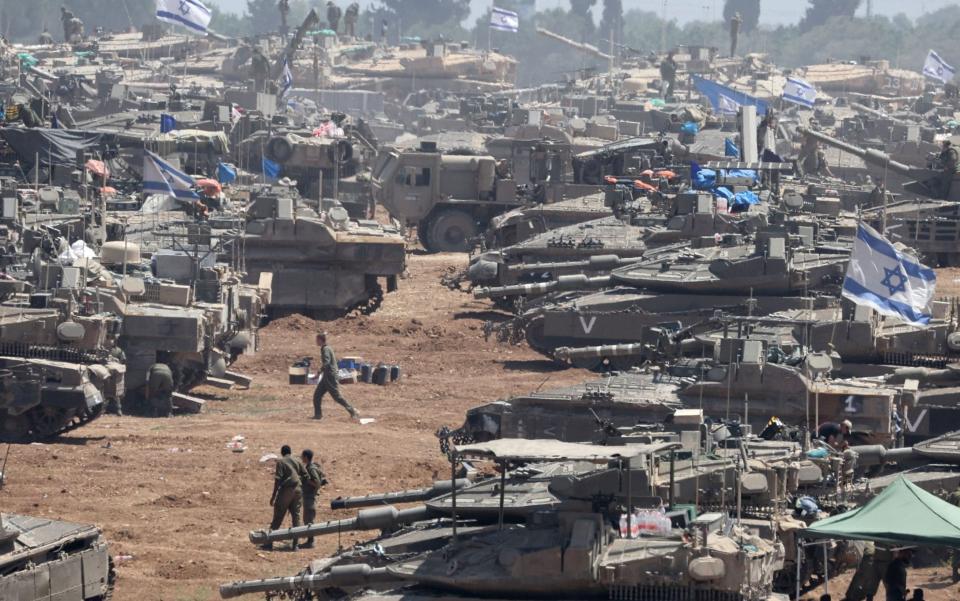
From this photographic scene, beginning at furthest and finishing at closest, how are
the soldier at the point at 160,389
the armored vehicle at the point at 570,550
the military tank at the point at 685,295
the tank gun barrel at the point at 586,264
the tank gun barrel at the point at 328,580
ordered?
the tank gun barrel at the point at 586,264
the military tank at the point at 685,295
the soldier at the point at 160,389
the tank gun barrel at the point at 328,580
the armored vehicle at the point at 570,550

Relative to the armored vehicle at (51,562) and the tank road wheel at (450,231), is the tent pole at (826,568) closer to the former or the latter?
the armored vehicle at (51,562)

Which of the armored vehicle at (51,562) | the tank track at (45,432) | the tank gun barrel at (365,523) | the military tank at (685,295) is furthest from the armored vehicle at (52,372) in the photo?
the tank gun barrel at (365,523)

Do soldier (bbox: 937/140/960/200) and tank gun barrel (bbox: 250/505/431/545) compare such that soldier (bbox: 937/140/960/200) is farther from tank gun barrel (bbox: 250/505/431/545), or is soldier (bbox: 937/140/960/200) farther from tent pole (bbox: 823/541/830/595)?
tank gun barrel (bbox: 250/505/431/545)

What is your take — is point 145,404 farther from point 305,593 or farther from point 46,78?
point 46,78

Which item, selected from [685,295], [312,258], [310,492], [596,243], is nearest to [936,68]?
[596,243]

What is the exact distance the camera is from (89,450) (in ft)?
86.8

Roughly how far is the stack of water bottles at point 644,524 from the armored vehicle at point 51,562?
4729mm

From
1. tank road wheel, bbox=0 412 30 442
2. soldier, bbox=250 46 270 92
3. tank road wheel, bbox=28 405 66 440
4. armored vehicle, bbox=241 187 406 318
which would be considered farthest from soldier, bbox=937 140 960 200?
soldier, bbox=250 46 270 92

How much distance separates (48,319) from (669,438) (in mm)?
10512

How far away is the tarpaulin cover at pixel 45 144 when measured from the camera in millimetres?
49594

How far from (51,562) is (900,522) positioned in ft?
23.3

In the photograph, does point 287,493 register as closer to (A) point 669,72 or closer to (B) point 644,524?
(B) point 644,524

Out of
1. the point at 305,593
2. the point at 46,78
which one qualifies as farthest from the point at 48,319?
the point at 46,78

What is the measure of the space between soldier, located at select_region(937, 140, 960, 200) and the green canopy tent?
34679mm
